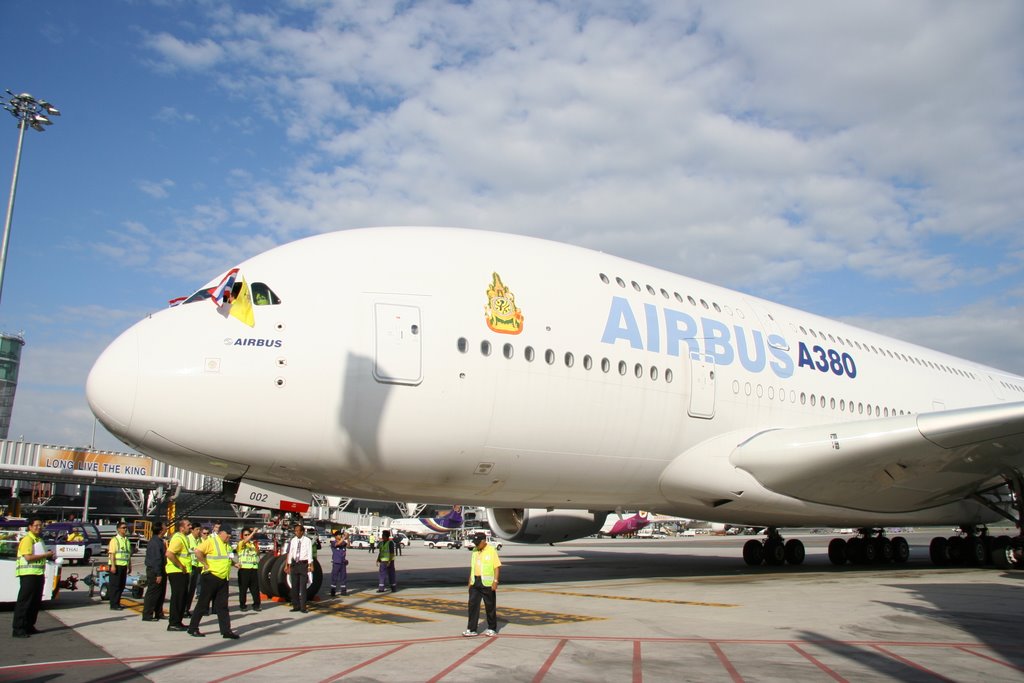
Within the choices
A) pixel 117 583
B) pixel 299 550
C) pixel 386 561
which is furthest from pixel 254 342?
pixel 386 561

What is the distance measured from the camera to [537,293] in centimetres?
1191

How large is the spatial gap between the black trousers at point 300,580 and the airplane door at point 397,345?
2972 millimetres

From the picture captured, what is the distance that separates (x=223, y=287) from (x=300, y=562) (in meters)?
3.95

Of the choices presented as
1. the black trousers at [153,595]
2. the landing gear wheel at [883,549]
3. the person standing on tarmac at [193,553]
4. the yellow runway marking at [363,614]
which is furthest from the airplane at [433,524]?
the black trousers at [153,595]

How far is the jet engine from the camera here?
16562 mm

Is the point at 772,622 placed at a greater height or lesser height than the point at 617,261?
lesser

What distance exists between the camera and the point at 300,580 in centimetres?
1073

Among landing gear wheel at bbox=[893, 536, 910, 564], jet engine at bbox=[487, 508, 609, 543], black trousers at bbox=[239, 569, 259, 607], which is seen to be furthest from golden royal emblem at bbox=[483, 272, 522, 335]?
landing gear wheel at bbox=[893, 536, 910, 564]

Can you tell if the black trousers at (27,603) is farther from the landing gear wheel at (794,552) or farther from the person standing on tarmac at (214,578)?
the landing gear wheel at (794,552)

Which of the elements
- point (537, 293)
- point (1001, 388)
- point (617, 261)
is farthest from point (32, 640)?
point (1001, 388)

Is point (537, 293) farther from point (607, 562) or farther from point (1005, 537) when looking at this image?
point (1005, 537)

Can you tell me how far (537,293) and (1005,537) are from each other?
48.5 ft

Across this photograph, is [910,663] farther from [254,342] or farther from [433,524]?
[433,524]

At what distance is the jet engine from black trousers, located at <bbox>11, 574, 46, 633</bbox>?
30.1 ft
